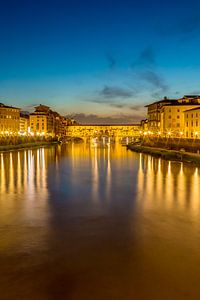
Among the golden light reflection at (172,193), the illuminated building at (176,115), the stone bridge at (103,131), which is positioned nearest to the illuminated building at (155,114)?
the illuminated building at (176,115)

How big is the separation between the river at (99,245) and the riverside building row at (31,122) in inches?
3356

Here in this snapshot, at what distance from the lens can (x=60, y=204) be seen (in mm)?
15266

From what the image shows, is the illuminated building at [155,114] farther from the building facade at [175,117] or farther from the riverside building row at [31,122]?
the riverside building row at [31,122]

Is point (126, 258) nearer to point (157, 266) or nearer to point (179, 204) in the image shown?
point (157, 266)

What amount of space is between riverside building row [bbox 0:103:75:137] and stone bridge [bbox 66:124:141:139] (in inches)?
865

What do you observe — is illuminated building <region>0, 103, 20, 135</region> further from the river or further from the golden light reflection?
the river

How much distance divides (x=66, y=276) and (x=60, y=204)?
7.96m

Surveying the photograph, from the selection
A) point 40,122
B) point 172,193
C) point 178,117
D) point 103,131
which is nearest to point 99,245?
point 172,193

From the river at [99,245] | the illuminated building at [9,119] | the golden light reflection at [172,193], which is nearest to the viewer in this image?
the river at [99,245]

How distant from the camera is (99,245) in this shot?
9.43m

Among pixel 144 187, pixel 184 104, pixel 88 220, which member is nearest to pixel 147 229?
pixel 88 220

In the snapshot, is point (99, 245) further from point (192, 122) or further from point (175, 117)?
point (175, 117)

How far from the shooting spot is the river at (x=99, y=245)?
691 cm

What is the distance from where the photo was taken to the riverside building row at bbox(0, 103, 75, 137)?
358 feet
